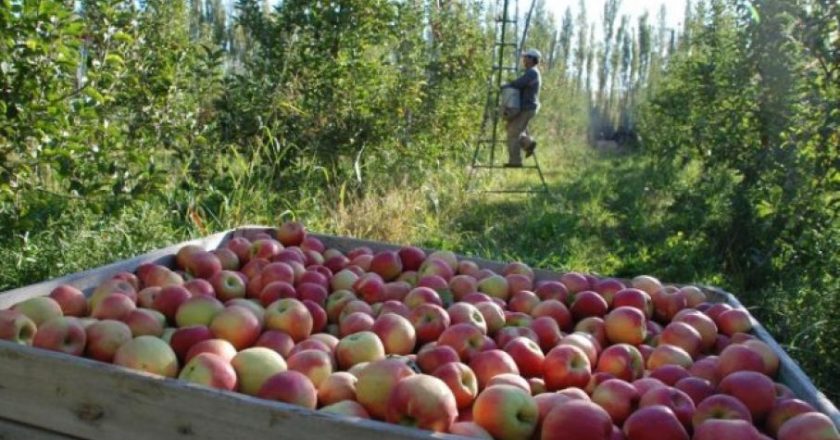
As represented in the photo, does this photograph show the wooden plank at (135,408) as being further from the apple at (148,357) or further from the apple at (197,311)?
the apple at (197,311)

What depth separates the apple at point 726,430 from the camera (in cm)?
157

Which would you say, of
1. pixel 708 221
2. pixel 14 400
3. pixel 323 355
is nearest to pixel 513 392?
pixel 323 355

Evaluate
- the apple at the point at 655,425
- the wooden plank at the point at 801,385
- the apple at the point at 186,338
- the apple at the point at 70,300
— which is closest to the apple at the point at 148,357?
the apple at the point at 186,338

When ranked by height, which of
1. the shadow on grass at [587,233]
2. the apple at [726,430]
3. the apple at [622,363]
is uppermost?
the apple at [726,430]

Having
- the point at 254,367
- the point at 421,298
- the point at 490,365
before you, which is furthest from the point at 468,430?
the point at 421,298

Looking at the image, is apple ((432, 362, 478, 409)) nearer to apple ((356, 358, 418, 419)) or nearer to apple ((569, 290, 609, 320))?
apple ((356, 358, 418, 419))

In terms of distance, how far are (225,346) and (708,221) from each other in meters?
4.94

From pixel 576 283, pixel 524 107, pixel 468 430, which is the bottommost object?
pixel 468 430

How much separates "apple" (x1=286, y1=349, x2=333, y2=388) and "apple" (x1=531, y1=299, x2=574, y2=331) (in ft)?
2.84

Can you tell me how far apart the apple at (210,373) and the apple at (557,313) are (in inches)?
44.7

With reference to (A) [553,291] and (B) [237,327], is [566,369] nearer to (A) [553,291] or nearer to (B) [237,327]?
(A) [553,291]

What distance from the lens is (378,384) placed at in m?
1.82

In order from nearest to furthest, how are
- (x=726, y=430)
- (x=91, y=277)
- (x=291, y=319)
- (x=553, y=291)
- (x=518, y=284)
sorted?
(x=726, y=430) < (x=291, y=319) < (x=91, y=277) < (x=553, y=291) < (x=518, y=284)

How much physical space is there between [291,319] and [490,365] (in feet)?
2.07
